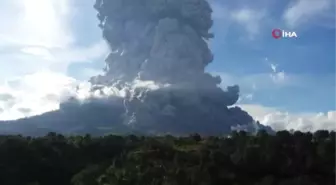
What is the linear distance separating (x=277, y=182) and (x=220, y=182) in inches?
173

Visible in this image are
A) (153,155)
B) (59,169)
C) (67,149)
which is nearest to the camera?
(153,155)

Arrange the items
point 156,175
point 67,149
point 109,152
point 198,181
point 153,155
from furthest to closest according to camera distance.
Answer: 1. point 109,152
2. point 67,149
3. point 153,155
4. point 156,175
5. point 198,181

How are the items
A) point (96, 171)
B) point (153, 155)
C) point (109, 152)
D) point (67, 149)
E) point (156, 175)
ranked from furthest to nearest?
point (109, 152), point (67, 149), point (96, 171), point (153, 155), point (156, 175)

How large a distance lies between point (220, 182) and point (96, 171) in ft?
55.6

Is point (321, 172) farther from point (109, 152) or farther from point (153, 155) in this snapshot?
point (109, 152)

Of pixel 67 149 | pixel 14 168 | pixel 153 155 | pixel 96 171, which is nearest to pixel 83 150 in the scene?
pixel 67 149

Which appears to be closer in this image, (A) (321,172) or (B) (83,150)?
(A) (321,172)

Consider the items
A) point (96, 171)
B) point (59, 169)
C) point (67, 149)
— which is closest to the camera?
point (96, 171)

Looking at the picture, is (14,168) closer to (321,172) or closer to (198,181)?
(198,181)

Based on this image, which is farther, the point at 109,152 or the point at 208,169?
the point at 109,152

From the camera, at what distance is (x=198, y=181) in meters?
49.4

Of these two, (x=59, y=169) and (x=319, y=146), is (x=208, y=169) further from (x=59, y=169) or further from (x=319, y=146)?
(x=59, y=169)

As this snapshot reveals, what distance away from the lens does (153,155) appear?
56.4m

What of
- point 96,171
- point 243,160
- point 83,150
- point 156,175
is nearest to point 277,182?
point 243,160
